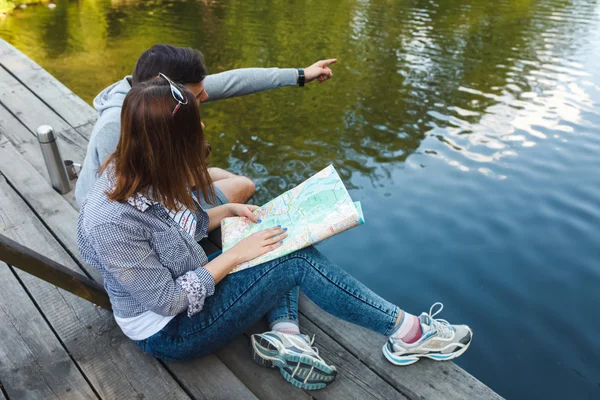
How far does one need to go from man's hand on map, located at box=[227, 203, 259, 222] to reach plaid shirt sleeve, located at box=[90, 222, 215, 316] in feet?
1.31

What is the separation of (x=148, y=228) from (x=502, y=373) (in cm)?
267

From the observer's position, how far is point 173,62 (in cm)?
215

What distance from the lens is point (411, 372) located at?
77.6 inches

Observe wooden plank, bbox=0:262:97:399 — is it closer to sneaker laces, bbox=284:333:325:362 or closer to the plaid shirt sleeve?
the plaid shirt sleeve

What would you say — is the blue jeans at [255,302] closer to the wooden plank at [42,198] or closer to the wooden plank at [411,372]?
the wooden plank at [411,372]

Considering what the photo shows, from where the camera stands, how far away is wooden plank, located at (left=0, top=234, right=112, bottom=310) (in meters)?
1.54

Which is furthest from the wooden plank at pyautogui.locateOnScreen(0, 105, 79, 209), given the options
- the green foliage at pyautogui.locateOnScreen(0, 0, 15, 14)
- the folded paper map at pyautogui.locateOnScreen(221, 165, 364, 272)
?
the green foliage at pyautogui.locateOnScreen(0, 0, 15, 14)

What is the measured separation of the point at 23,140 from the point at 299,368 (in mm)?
2846

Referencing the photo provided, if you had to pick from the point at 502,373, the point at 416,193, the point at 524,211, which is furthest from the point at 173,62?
the point at 524,211

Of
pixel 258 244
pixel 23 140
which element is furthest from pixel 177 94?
pixel 23 140

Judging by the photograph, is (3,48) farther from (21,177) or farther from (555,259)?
(555,259)

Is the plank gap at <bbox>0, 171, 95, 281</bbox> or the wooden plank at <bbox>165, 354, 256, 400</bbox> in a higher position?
the plank gap at <bbox>0, 171, 95, 281</bbox>

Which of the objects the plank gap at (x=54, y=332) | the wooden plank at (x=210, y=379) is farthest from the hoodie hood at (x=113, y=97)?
the wooden plank at (x=210, y=379)

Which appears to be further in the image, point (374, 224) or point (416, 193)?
point (416, 193)
